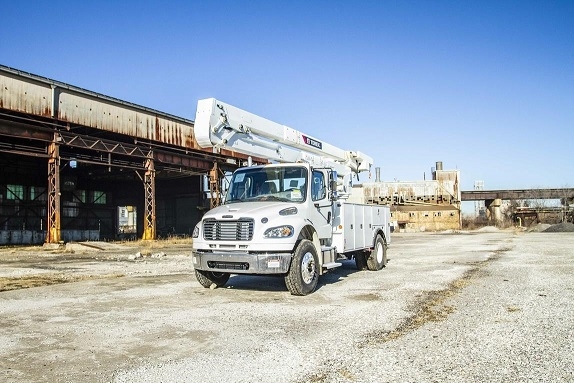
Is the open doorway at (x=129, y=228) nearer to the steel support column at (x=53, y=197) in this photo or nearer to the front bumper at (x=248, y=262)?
the steel support column at (x=53, y=197)

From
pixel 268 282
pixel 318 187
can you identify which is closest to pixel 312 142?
pixel 318 187

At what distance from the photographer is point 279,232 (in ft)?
25.7

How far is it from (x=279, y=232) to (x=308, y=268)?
106 centimetres

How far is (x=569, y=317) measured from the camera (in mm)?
6125

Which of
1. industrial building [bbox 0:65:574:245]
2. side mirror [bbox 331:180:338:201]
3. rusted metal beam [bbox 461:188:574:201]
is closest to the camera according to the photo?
side mirror [bbox 331:180:338:201]

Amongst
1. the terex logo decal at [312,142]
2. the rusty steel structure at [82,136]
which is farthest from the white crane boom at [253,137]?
the rusty steel structure at [82,136]

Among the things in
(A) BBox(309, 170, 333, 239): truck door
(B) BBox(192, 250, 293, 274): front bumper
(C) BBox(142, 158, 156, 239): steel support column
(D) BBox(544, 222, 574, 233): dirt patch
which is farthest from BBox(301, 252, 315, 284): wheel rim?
(D) BBox(544, 222, 574, 233): dirt patch

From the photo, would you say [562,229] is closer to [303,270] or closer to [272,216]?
[303,270]

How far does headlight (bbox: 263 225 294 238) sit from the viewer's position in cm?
778

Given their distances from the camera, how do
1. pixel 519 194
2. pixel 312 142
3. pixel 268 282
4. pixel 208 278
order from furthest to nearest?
pixel 519 194
pixel 312 142
pixel 268 282
pixel 208 278

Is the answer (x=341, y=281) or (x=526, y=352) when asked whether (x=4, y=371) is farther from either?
(x=341, y=281)

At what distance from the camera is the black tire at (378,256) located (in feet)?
40.0

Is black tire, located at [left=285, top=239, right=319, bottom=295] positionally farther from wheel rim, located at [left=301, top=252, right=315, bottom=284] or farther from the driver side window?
the driver side window

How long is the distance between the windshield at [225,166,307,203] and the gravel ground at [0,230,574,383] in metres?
1.96
